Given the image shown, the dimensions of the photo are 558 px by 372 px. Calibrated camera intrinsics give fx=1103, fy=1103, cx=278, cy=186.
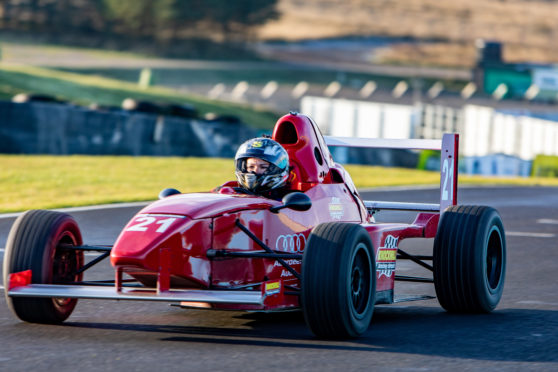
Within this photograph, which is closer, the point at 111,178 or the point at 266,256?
the point at 266,256

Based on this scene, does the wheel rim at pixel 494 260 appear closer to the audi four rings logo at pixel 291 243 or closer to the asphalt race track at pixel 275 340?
the asphalt race track at pixel 275 340

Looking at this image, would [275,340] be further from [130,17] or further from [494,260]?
[130,17]

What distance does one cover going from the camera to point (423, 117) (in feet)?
179

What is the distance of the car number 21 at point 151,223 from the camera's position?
7211 millimetres

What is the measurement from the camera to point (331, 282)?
7.03 meters

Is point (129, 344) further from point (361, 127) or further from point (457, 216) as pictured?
point (361, 127)

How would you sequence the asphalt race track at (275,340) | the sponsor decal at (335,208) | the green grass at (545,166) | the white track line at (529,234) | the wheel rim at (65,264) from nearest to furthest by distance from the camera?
the asphalt race track at (275,340) < the wheel rim at (65,264) < the sponsor decal at (335,208) < the white track line at (529,234) < the green grass at (545,166)

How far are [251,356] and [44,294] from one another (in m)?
1.45

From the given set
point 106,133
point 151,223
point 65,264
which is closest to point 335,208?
point 151,223

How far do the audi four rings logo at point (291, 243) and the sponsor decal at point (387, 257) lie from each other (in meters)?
0.59

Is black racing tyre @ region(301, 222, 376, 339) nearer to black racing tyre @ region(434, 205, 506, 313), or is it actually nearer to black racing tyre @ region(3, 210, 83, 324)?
black racing tyre @ region(434, 205, 506, 313)

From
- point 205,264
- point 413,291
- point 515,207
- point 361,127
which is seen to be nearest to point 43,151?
point 515,207

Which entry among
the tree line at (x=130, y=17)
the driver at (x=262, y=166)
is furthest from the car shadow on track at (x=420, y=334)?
the tree line at (x=130, y=17)

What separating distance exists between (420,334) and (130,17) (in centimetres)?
8947
